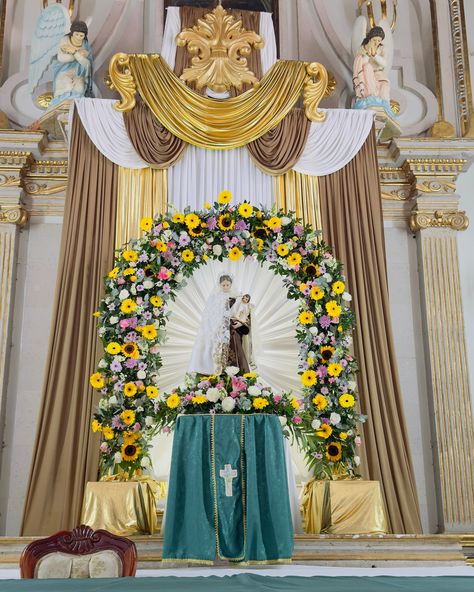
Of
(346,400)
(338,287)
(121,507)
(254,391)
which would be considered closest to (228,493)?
(254,391)

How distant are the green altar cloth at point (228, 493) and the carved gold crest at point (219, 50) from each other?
3735mm

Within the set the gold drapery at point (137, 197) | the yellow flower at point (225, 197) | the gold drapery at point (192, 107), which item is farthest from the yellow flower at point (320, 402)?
the gold drapery at point (192, 107)

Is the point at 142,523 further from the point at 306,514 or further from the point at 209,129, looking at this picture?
the point at 209,129

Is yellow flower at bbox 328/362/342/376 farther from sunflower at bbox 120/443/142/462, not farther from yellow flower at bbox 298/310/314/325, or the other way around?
sunflower at bbox 120/443/142/462

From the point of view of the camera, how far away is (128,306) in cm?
688

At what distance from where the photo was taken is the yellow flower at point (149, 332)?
6.84m

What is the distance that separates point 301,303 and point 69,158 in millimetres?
2426

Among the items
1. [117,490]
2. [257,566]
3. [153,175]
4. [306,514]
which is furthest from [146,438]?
[153,175]

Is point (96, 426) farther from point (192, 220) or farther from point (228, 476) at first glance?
point (192, 220)

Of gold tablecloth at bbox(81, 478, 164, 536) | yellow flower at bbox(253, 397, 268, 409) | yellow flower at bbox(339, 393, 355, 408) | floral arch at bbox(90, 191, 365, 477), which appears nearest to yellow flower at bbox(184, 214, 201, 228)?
floral arch at bbox(90, 191, 365, 477)

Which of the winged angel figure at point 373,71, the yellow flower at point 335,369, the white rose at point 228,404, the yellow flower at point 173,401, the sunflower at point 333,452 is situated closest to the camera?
the white rose at point 228,404

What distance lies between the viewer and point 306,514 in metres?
6.38

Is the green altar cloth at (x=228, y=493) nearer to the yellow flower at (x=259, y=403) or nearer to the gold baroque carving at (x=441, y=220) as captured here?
the yellow flower at (x=259, y=403)

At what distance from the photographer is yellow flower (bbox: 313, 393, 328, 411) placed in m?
6.70
